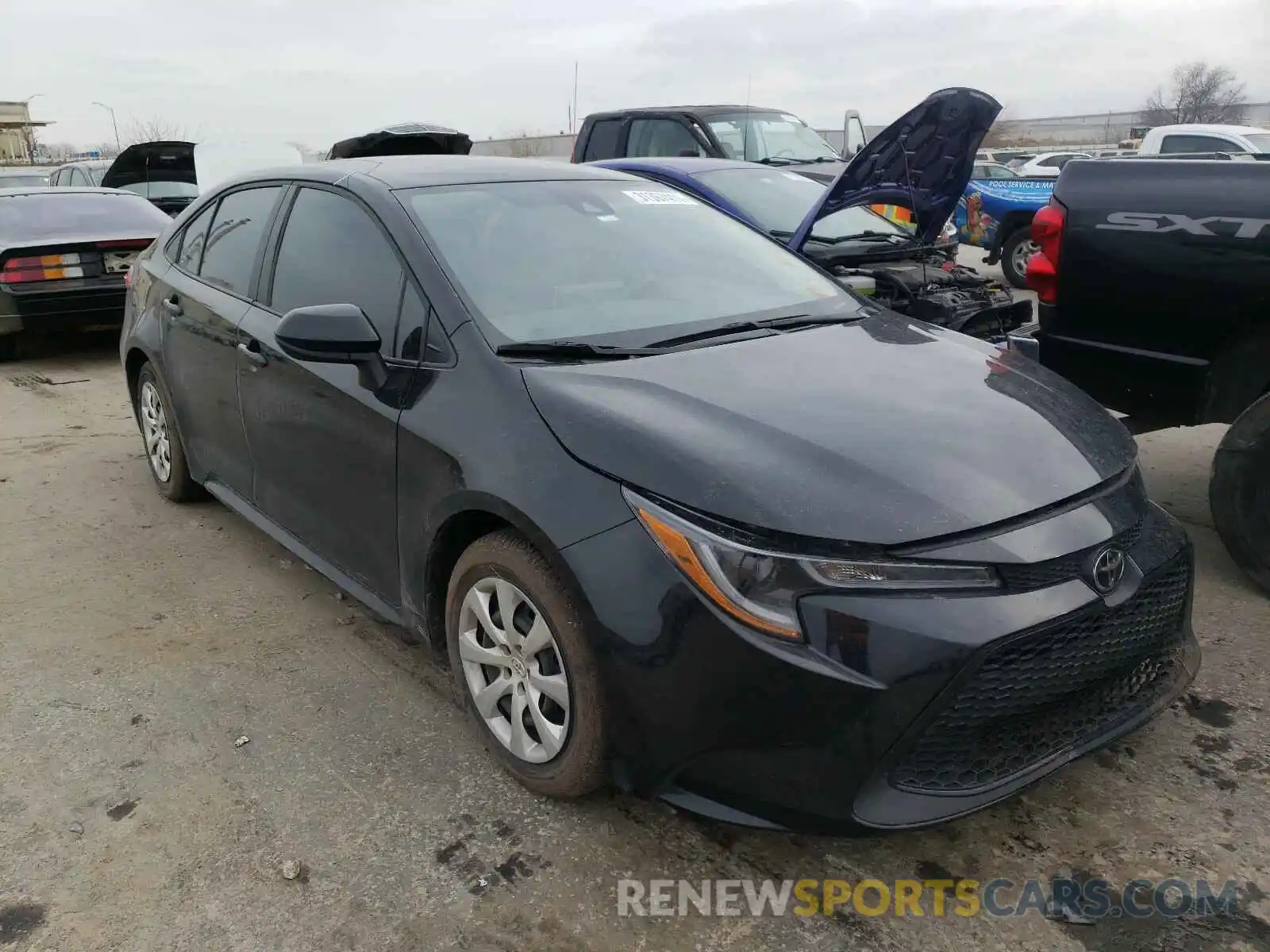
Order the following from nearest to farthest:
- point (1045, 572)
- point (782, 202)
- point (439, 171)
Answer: point (1045, 572) < point (439, 171) < point (782, 202)

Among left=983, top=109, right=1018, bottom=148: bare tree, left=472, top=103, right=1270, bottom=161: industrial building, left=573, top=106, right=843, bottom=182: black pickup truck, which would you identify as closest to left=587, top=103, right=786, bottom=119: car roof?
left=573, top=106, right=843, bottom=182: black pickup truck

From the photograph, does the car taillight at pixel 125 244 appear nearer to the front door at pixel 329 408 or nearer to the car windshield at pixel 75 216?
the car windshield at pixel 75 216

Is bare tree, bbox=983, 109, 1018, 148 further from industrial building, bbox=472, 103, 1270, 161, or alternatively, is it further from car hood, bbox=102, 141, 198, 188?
car hood, bbox=102, 141, 198, 188

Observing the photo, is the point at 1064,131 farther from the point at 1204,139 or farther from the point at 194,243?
the point at 194,243

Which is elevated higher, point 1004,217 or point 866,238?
point 866,238

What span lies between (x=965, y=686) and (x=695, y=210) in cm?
224

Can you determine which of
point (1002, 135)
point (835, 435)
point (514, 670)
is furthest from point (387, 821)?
point (1002, 135)

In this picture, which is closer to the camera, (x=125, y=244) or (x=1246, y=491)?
(x=1246, y=491)

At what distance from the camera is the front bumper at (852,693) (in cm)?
196

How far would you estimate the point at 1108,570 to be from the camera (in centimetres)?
219

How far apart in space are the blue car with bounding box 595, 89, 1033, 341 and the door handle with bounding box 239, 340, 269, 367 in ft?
9.05

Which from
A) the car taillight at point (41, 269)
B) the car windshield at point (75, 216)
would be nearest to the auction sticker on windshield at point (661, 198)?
the car windshield at point (75, 216)

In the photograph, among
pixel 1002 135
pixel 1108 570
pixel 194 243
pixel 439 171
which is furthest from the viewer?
pixel 1002 135

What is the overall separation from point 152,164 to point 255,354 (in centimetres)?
1278
